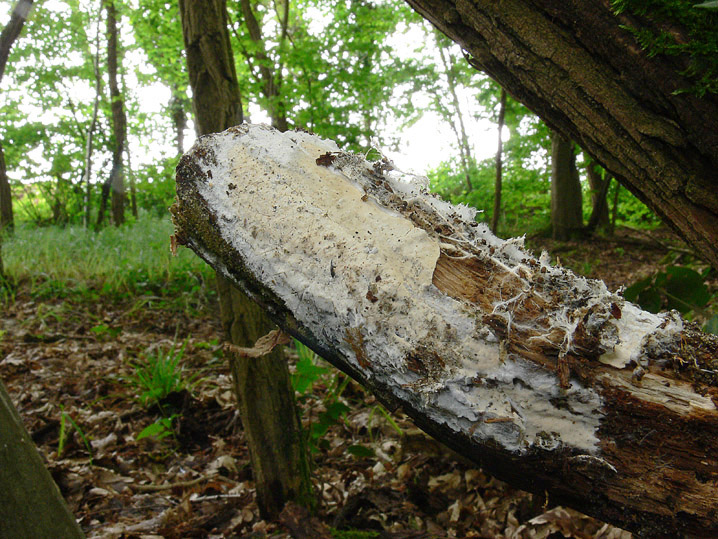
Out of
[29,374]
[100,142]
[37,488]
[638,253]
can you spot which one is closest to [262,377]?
[37,488]

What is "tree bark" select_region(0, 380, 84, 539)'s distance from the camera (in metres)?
1.23

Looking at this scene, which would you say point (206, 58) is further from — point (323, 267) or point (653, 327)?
point (653, 327)

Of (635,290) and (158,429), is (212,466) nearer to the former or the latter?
(158,429)

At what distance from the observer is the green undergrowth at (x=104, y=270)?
5109 mm

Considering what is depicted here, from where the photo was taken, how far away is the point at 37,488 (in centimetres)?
131

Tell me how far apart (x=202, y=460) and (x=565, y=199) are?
18.7ft

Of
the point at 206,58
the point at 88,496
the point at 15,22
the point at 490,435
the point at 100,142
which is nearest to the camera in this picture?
the point at 490,435

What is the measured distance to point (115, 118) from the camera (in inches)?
336

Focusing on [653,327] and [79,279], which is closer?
[653,327]

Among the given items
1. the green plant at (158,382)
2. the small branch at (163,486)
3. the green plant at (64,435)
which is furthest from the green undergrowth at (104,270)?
the small branch at (163,486)

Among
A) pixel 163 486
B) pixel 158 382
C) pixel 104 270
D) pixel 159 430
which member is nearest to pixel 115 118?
pixel 104 270

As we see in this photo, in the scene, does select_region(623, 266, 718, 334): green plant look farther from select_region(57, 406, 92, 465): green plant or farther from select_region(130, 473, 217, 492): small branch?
select_region(57, 406, 92, 465): green plant

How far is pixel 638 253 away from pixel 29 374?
20.8 feet

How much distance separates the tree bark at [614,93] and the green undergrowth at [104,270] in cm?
436
